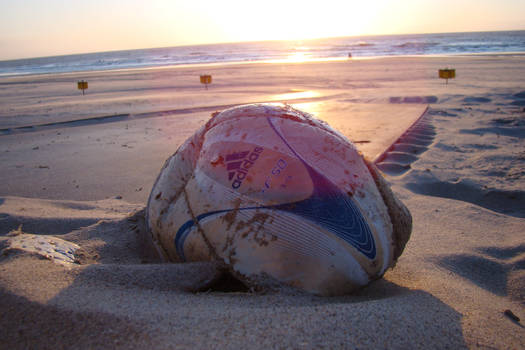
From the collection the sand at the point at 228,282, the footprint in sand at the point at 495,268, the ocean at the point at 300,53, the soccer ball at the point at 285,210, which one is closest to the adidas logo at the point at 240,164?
the soccer ball at the point at 285,210

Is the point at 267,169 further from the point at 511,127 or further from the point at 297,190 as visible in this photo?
the point at 511,127

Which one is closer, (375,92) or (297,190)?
(297,190)

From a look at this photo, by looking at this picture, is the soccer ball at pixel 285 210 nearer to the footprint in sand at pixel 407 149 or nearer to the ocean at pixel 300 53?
A: the footprint in sand at pixel 407 149

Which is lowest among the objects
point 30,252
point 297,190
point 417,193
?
point 417,193

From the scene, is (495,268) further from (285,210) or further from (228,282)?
(228,282)

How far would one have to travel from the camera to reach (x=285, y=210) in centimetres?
188

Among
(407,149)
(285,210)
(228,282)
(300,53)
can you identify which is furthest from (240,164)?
(300,53)

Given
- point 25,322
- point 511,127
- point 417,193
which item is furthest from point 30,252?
point 511,127

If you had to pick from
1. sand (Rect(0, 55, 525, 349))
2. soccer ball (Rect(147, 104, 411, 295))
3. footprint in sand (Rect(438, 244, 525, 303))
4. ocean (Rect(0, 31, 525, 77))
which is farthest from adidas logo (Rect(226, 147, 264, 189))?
ocean (Rect(0, 31, 525, 77))

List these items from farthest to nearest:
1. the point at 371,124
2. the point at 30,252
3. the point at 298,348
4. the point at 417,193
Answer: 1. the point at 371,124
2. the point at 417,193
3. the point at 30,252
4. the point at 298,348

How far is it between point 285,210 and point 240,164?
0.35 meters

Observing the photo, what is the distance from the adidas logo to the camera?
1.98 metres

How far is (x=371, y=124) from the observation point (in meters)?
7.23

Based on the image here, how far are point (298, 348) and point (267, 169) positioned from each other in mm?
891
